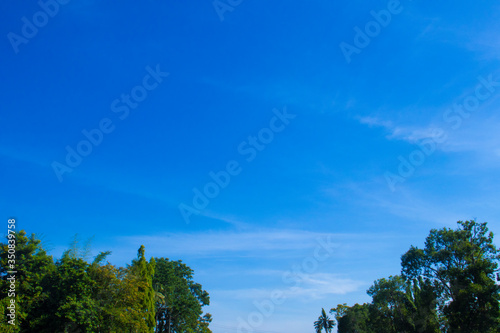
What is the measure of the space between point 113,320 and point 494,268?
3848cm

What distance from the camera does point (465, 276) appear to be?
1521 inches

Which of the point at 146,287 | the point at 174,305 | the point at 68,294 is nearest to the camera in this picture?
the point at 68,294

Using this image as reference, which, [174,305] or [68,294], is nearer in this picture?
[68,294]

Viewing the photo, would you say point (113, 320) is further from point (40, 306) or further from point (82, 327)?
point (40, 306)

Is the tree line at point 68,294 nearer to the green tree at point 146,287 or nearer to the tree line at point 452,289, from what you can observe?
the green tree at point 146,287

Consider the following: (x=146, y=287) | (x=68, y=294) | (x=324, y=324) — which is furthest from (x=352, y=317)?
(x=68, y=294)

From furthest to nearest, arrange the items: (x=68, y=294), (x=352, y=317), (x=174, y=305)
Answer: (x=352, y=317), (x=174, y=305), (x=68, y=294)

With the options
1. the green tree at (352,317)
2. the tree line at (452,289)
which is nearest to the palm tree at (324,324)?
the green tree at (352,317)

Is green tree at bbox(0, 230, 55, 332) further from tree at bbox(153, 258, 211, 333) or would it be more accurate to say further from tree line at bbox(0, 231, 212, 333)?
tree at bbox(153, 258, 211, 333)

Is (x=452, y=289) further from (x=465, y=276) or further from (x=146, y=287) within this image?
(x=146, y=287)

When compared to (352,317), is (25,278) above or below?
above

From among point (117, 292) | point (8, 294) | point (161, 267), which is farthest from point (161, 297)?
point (8, 294)

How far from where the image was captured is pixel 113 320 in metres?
35.6

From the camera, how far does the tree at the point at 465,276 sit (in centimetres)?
3700
